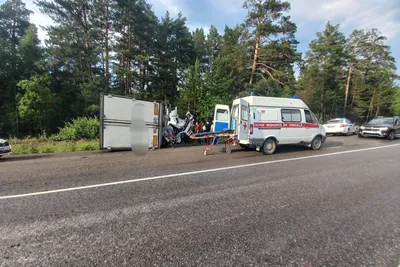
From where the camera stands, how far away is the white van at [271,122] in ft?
26.7

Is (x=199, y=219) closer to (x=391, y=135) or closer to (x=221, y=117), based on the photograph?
(x=221, y=117)

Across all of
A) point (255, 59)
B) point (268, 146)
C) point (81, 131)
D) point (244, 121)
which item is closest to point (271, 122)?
point (268, 146)

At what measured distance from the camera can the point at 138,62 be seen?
78.5 feet

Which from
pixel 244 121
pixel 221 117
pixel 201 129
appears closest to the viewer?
pixel 244 121

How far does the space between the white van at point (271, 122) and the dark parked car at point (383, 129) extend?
8.59 m

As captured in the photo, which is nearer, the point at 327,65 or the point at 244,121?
the point at 244,121

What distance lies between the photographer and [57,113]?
25109mm

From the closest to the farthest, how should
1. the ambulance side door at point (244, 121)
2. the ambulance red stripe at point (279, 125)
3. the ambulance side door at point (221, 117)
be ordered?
the ambulance side door at point (244, 121), the ambulance red stripe at point (279, 125), the ambulance side door at point (221, 117)

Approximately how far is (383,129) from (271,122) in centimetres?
1141

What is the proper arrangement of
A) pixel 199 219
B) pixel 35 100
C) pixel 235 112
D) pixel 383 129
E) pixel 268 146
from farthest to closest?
pixel 35 100 → pixel 383 129 → pixel 235 112 → pixel 268 146 → pixel 199 219

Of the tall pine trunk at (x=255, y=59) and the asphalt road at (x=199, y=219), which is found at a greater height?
the tall pine trunk at (x=255, y=59)

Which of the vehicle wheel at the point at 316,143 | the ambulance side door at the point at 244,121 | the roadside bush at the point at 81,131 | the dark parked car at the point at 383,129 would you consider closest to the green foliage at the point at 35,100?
the roadside bush at the point at 81,131

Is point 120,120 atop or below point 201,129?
atop

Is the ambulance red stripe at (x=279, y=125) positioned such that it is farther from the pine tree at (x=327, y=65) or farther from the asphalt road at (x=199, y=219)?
the pine tree at (x=327, y=65)
